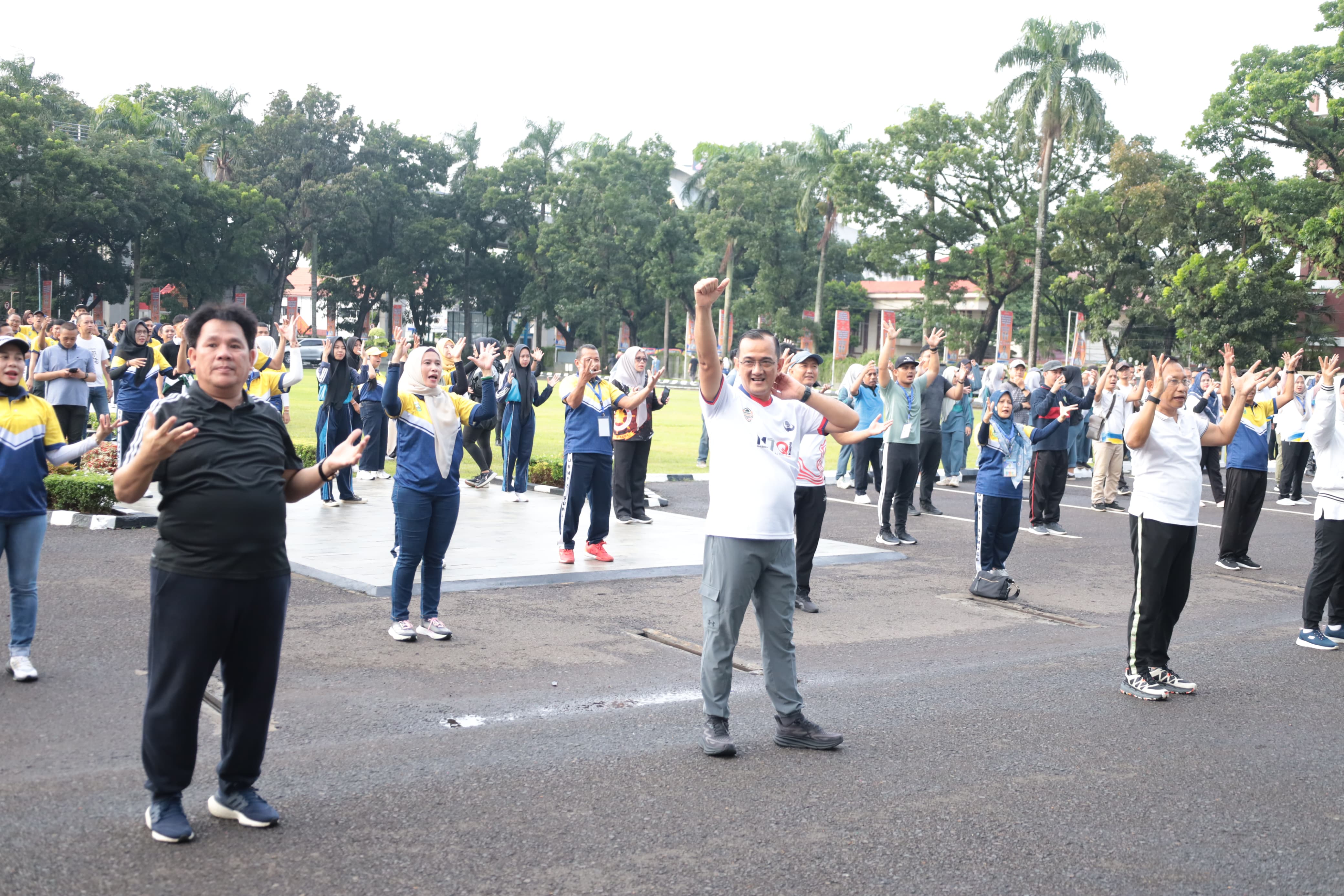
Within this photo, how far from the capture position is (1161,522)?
23.3 ft

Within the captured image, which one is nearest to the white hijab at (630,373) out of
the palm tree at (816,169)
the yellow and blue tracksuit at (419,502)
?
the yellow and blue tracksuit at (419,502)

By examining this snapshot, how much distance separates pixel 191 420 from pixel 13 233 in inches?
1838

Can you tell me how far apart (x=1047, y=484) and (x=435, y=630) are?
29.2 ft

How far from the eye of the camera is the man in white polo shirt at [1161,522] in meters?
7.06

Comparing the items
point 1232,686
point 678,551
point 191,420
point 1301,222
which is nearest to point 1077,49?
point 1301,222

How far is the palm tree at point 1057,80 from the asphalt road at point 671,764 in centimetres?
3807

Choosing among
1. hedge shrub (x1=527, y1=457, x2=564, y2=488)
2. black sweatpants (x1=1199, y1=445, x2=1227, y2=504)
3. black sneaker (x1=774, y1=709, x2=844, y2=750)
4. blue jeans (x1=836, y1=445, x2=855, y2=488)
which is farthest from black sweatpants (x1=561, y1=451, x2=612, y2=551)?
black sweatpants (x1=1199, y1=445, x2=1227, y2=504)

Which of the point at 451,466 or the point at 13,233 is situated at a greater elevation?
the point at 13,233

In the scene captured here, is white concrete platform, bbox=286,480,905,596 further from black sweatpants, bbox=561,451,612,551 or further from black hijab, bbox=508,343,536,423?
black hijab, bbox=508,343,536,423

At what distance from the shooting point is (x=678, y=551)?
1168 cm

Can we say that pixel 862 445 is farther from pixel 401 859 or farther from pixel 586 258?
pixel 586 258

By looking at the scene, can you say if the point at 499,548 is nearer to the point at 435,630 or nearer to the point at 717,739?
the point at 435,630

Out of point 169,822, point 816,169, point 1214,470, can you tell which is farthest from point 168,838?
point 816,169

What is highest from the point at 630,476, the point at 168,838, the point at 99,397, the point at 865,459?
the point at 99,397
